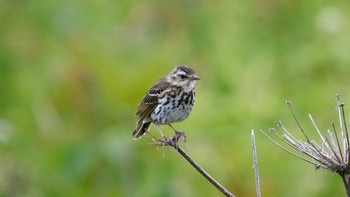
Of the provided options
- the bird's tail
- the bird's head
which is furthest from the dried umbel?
the bird's head

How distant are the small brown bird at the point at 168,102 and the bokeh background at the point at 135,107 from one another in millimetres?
656

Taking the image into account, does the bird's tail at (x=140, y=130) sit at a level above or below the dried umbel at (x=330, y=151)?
above

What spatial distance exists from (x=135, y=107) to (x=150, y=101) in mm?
1186

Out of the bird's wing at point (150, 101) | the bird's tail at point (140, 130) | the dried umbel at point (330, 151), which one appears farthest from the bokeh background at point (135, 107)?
the dried umbel at point (330, 151)

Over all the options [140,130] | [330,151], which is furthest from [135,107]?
[330,151]

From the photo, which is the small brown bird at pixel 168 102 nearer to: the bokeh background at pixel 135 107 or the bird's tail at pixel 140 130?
the bird's tail at pixel 140 130

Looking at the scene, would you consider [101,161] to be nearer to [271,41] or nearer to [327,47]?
→ [327,47]

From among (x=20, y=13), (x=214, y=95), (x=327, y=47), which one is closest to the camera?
(x=214, y=95)

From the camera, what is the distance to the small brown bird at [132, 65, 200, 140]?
232 inches

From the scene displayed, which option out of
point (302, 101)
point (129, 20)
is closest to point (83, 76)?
point (302, 101)

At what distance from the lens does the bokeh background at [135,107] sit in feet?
23.8

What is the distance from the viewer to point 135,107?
283 inches

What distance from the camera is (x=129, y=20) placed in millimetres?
9531

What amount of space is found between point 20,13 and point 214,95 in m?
2.84
